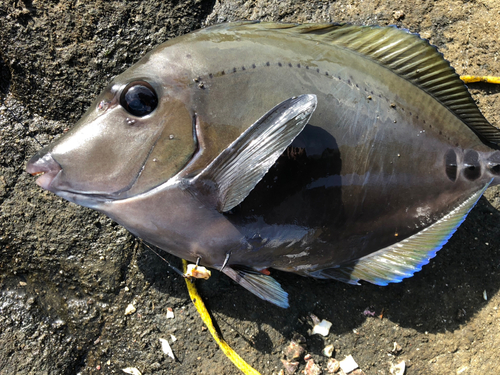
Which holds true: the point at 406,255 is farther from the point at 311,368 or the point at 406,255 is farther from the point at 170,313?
the point at 170,313

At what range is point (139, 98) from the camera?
65.7 inches

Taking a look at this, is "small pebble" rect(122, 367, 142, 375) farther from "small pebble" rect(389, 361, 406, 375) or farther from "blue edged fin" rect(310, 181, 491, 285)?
"small pebble" rect(389, 361, 406, 375)

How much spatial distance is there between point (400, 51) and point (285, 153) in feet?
2.91

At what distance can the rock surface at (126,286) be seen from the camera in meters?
2.47

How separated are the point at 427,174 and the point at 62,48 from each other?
2477 mm

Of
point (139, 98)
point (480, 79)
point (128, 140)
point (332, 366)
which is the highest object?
point (480, 79)

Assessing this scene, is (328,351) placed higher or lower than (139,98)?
lower

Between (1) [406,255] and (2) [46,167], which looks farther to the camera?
(1) [406,255]

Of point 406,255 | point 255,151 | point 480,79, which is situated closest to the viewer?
point 255,151

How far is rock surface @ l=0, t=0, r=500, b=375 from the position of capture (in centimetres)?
247

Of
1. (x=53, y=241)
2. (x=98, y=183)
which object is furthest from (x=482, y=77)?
(x=53, y=241)

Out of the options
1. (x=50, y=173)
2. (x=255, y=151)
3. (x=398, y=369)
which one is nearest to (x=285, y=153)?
(x=255, y=151)

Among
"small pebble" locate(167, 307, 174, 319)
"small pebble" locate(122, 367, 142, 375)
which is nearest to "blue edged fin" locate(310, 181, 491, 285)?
"small pebble" locate(167, 307, 174, 319)

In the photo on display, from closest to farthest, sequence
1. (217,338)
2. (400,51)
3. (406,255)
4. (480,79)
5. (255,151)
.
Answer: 1. (255,151)
2. (400,51)
3. (406,255)
4. (217,338)
5. (480,79)
